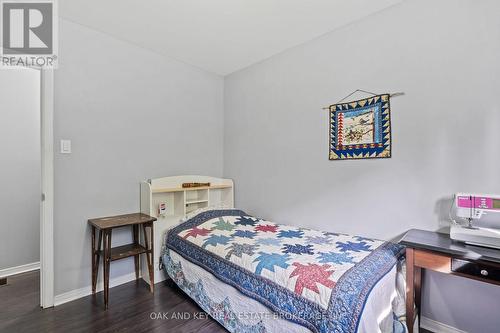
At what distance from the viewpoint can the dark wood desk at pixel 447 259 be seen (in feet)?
4.07

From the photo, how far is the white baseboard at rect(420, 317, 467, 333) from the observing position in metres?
1.69

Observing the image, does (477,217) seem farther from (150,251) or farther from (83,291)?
(83,291)

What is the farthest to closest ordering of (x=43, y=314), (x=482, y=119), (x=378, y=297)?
(x=43, y=314) < (x=482, y=119) < (x=378, y=297)

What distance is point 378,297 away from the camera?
4.50ft

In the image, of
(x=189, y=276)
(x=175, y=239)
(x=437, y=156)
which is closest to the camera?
(x=437, y=156)

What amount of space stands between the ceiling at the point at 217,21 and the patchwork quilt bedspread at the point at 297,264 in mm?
1935

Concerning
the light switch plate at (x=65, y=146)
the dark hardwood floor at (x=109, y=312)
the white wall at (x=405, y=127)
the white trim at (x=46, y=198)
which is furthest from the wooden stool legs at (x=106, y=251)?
the white wall at (x=405, y=127)

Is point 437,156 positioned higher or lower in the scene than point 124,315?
higher

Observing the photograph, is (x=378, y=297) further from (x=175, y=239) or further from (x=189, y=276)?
(x=175, y=239)

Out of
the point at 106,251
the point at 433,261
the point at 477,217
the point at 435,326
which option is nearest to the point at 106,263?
the point at 106,251

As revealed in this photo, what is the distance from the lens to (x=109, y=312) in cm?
198

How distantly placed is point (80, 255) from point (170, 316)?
41.7 inches

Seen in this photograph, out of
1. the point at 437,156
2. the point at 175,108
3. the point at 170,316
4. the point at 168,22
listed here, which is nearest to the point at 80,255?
the point at 170,316

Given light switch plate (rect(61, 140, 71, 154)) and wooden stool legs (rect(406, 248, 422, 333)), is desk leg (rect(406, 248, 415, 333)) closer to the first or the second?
wooden stool legs (rect(406, 248, 422, 333))
